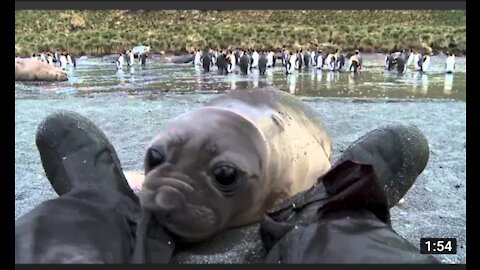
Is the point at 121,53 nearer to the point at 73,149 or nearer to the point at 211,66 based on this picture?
the point at 211,66

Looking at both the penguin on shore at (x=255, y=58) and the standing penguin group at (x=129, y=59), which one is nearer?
the standing penguin group at (x=129, y=59)

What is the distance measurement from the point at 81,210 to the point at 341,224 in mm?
640

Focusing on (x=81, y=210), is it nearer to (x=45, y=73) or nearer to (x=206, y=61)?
(x=206, y=61)

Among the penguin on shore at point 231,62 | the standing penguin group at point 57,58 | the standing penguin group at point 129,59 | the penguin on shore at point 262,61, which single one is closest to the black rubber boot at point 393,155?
the standing penguin group at point 129,59

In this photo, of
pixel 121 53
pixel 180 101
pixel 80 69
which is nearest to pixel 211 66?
pixel 121 53

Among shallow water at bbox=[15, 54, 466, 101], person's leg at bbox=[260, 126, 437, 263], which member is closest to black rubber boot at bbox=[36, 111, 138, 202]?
person's leg at bbox=[260, 126, 437, 263]

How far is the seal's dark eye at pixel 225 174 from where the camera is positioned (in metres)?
1.57

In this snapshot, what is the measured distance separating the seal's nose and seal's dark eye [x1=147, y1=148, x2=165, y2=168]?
0.28 feet

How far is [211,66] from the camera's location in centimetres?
863

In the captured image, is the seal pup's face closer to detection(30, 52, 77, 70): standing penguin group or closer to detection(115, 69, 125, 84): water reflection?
detection(30, 52, 77, 70): standing penguin group

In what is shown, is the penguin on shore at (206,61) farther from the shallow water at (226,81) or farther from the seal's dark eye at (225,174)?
the seal's dark eye at (225,174)

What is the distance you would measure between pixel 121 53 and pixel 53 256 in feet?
22.2

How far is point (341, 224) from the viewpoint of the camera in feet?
4.94

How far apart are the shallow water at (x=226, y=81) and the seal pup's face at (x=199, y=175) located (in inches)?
194
